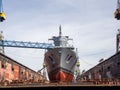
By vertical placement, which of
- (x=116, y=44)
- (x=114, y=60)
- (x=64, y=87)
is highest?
(x=116, y=44)

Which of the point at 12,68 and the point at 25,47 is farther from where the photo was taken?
the point at 25,47

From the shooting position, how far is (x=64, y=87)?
25.3m

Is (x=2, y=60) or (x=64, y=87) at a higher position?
(x=2, y=60)

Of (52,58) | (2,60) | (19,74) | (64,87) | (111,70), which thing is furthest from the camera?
(19,74)

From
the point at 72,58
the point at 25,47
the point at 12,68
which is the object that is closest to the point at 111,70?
the point at 72,58

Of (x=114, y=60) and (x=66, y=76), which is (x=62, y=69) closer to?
(x=66, y=76)

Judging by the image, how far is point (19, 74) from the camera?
53375mm

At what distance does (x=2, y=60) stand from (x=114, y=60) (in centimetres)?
1945

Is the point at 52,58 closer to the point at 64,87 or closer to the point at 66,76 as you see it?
the point at 66,76

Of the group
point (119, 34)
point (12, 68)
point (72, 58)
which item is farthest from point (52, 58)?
point (119, 34)

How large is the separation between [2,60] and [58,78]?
12.3 meters

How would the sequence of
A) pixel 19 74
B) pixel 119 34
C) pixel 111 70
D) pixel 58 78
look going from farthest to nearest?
pixel 119 34 < pixel 19 74 < pixel 111 70 < pixel 58 78

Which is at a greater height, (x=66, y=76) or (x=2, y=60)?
(x=2, y=60)

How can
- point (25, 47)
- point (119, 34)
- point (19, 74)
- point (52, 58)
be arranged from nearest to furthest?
point (52, 58), point (19, 74), point (119, 34), point (25, 47)
